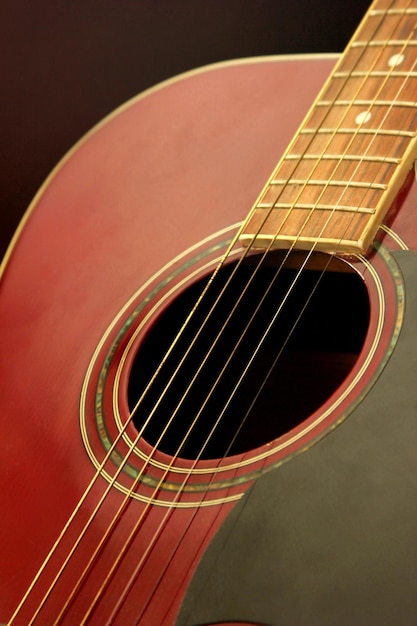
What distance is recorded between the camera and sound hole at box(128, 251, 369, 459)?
2.64 feet

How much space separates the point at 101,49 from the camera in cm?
119

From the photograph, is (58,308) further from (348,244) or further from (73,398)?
(348,244)

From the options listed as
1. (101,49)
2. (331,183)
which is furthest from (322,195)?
(101,49)

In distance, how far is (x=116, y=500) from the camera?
68cm

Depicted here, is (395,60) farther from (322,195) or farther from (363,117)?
(322,195)

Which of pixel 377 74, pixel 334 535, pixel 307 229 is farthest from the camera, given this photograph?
pixel 377 74

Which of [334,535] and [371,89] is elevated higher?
[371,89]

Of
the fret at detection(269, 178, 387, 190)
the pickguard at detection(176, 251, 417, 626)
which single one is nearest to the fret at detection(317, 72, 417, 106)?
the fret at detection(269, 178, 387, 190)

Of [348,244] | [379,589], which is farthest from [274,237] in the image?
[379,589]

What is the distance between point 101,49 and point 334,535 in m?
0.80

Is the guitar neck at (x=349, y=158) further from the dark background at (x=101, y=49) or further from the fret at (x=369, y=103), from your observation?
the dark background at (x=101, y=49)

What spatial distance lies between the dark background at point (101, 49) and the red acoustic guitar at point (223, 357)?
24 centimetres

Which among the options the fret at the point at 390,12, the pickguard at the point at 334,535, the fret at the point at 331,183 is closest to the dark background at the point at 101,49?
the fret at the point at 390,12

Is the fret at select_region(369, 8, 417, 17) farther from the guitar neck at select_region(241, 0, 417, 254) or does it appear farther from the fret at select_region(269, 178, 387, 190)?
the fret at select_region(269, 178, 387, 190)
